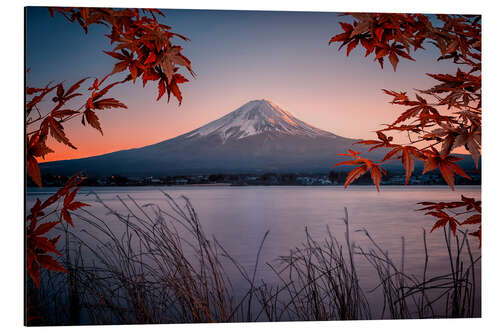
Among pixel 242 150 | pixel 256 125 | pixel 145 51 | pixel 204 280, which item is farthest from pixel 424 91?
pixel 204 280

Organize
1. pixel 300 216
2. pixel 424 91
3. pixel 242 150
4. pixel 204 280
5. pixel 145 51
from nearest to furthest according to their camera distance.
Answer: pixel 145 51 → pixel 424 91 → pixel 204 280 → pixel 300 216 → pixel 242 150

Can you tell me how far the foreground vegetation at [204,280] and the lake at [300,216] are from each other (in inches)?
1.6

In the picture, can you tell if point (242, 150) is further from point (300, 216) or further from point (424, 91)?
point (424, 91)

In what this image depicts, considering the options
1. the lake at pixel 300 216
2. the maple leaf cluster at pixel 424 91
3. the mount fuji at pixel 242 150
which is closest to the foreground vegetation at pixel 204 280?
the lake at pixel 300 216

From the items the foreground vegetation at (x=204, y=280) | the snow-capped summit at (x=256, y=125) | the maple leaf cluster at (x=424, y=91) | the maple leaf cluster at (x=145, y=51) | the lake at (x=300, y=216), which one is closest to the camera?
the maple leaf cluster at (x=424, y=91)

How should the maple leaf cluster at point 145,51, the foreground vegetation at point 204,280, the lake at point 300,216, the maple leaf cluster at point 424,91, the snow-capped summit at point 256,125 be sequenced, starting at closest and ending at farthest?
the maple leaf cluster at point 424,91
the maple leaf cluster at point 145,51
the foreground vegetation at point 204,280
the lake at point 300,216
the snow-capped summit at point 256,125

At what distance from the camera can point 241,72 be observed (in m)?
2.65

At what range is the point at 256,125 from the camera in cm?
263

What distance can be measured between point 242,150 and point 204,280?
874 millimetres

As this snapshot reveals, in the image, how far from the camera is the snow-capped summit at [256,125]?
105 inches

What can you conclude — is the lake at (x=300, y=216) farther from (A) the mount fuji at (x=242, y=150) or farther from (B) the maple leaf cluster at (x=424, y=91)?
(B) the maple leaf cluster at (x=424, y=91)
